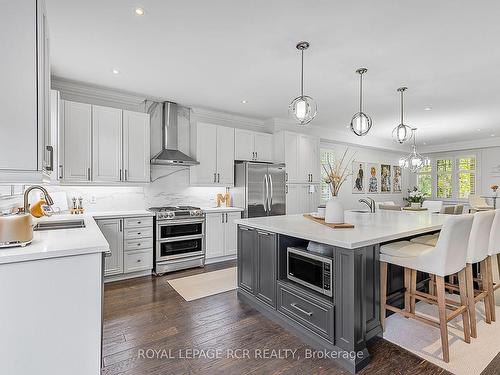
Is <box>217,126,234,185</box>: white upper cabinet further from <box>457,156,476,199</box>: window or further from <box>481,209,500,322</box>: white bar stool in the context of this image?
<box>457,156,476,199</box>: window

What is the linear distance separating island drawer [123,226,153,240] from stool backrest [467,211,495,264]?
371 centimetres

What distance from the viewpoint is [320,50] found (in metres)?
2.82

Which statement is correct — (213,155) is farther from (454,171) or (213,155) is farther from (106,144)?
(454,171)

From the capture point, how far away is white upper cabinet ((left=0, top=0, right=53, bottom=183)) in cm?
152

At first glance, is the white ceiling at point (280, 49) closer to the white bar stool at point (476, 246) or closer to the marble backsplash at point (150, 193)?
the marble backsplash at point (150, 193)

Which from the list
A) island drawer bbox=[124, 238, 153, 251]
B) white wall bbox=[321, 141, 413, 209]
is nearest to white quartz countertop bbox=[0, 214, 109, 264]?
island drawer bbox=[124, 238, 153, 251]

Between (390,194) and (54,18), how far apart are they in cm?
914

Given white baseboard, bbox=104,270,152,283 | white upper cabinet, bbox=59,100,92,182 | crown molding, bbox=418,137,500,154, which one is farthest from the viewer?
crown molding, bbox=418,137,500,154

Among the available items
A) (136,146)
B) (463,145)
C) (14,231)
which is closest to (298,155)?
(136,146)

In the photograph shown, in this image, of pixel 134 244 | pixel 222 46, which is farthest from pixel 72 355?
pixel 222 46

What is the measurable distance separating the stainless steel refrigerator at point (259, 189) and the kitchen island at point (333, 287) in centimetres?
198

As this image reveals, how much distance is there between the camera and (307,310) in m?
2.24

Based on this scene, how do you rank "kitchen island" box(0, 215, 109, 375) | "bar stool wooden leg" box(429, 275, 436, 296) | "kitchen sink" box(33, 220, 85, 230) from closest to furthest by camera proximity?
"kitchen island" box(0, 215, 109, 375)
"kitchen sink" box(33, 220, 85, 230)
"bar stool wooden leg" box(429, 275, 436, 296)

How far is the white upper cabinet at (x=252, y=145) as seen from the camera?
507 centimetres
